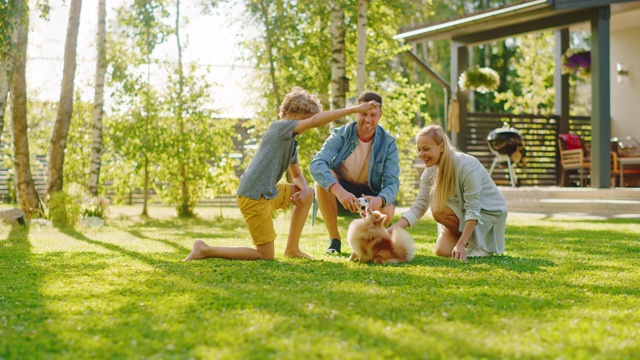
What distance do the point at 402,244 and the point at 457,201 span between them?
696 mm

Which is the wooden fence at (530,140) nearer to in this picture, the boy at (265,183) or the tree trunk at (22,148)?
the tree trunk at (22,148)

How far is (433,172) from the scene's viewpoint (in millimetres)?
6008

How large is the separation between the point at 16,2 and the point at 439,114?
27.2 meters

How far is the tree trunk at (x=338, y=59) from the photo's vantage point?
38.7ft

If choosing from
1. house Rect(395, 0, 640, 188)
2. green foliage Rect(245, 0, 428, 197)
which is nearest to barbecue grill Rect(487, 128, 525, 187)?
house Rect(395, 0, 640, 188)

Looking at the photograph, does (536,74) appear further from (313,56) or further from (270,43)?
(270,43)

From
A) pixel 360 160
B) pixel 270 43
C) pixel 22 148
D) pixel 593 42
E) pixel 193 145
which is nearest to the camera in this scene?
pixel 360 160

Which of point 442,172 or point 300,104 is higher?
point 300,104

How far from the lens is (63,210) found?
38.4 ft

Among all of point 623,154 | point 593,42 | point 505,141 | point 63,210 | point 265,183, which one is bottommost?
point 63,210

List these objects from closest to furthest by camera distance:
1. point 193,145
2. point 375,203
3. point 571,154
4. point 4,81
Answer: point 375,203
point 4,81
point 571,154
point 193,145

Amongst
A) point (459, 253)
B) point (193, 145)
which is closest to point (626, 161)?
point (193, 145)

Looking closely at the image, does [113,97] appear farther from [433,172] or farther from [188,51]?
[433,172]

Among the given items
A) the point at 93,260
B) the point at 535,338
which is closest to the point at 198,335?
the point at 535,338
